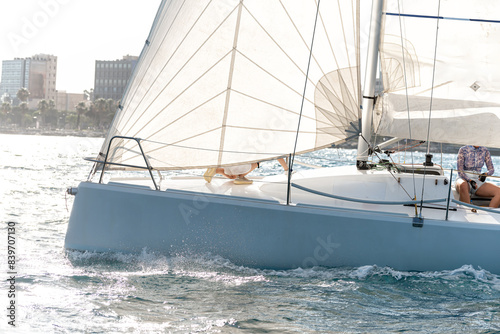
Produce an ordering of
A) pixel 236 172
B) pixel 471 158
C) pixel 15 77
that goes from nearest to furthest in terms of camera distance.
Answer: pixel 471 158 < pixel 236 172 < pixel 15 77

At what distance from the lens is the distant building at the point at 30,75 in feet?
305

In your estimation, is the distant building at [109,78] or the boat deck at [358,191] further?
the distant building at [109,78]

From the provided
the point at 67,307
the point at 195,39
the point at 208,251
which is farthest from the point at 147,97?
the point at 67,307

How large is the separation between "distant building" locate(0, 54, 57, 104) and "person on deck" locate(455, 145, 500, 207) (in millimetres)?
93031

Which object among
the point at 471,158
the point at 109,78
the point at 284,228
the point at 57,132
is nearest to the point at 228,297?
the point at 284,228

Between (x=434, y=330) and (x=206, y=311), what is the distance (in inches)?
60.1

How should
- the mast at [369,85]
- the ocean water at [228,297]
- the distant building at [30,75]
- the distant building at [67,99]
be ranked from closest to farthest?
the ocean water at [228,297]
the mast at [369,85]
the distant building at [30,75]
the distant building at [67,99]

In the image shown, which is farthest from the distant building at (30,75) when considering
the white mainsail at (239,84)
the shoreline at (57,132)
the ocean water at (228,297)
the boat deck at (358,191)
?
the ocean water at (228,297)

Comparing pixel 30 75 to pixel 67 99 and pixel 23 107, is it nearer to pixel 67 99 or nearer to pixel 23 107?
pixel 23 107

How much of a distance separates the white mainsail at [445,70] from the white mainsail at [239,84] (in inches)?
30.0

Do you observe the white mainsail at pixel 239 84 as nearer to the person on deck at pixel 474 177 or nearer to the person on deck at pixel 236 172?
the person on deck at pixel 236 172

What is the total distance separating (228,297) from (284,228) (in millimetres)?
778

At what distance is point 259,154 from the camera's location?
5.14 m

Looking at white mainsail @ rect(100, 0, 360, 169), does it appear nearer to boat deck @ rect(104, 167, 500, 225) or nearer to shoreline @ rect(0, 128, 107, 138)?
boat deck @ rect(104, 167, 500, 225)
